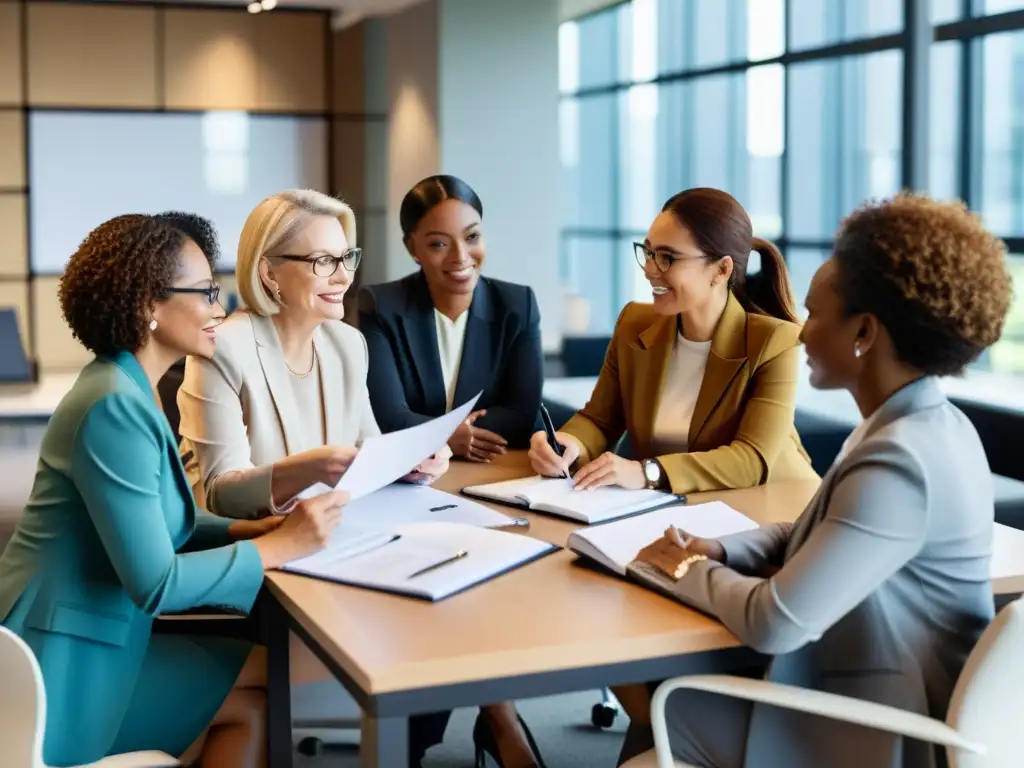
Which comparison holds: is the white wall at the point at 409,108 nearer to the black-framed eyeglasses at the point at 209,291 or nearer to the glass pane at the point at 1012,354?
the glass pane at the point at 1012,354

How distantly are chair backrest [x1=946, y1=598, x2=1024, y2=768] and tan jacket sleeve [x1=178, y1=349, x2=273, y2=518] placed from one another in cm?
128

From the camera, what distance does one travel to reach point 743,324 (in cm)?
290

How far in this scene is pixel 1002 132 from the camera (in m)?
7.15

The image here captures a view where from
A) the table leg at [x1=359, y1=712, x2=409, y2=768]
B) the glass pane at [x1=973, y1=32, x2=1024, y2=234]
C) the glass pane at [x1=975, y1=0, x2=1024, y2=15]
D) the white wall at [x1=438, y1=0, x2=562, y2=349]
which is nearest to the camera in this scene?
the table leg at [x1=359, y1=712, x2=409, y2=768]

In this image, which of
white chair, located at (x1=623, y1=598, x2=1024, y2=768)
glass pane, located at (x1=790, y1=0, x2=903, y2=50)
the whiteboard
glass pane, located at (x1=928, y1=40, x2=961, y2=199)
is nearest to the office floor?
→ white chair, located at (x1=623, y1=598, x2=1024, y2=768)

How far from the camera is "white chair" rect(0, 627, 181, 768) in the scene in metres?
1.64

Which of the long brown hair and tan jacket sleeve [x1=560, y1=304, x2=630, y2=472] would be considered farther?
tan jacket sleeve [x1=560, y1=304, x2=630, y2=472]

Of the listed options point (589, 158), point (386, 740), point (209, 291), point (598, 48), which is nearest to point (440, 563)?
point (386, 740)

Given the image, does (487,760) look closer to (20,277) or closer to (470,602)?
(470,602)

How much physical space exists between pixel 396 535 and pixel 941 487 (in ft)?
3.01

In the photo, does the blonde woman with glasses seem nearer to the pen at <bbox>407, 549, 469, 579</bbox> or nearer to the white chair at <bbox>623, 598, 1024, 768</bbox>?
the pen at <bbox>407, 549, 469, 579</bbox>

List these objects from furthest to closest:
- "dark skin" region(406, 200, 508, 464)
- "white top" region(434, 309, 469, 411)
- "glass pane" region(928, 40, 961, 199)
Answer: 1. "glass pane" region(928, 40, 961, 199)
2. "white top" region(434, 309, 469, 411)
3. "dark skin" region(406, 200, 508, 464)

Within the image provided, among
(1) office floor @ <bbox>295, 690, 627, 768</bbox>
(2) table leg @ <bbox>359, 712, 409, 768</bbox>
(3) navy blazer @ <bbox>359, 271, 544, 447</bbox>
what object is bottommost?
(1) office floor @ <bbox>295, 690, 627, 768</bbox>

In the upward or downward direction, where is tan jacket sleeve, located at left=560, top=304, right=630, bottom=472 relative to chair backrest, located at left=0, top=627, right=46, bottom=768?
upward
